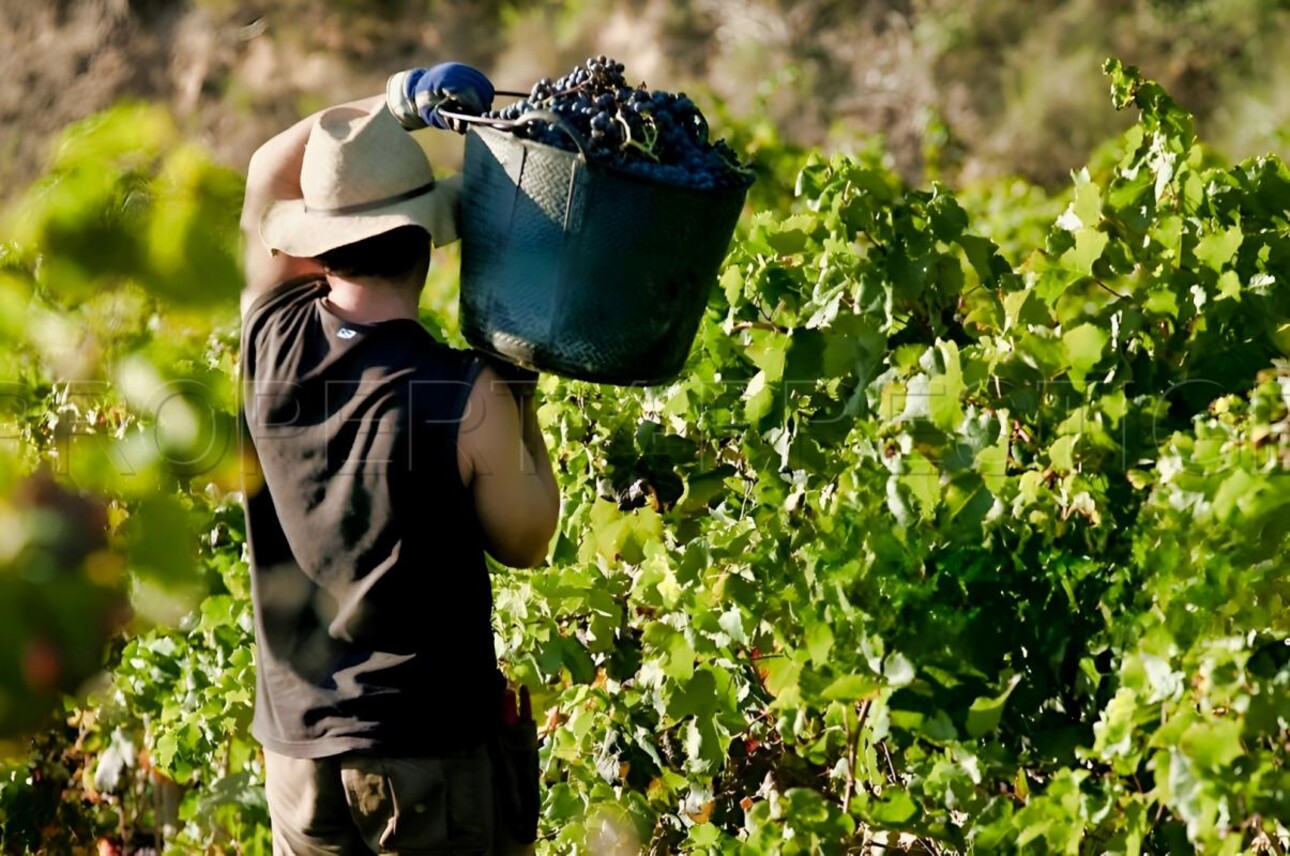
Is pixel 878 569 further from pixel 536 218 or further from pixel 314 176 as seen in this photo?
pixel 314 176

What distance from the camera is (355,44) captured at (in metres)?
19.7

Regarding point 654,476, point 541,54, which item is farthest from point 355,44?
point 654,476

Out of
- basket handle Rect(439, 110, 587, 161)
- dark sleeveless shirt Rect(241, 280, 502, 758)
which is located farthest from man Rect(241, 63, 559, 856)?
basket handle Rect(439, 110, 587, 161)

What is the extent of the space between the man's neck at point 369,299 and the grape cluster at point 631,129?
0.29 metres

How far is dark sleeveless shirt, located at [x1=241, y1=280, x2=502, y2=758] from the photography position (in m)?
2.26

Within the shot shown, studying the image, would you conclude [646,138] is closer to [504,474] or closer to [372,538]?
[504,474]

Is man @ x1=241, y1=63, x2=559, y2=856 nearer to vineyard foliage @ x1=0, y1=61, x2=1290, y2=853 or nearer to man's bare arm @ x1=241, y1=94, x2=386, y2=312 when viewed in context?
man's bare arm @ x1=241, y1=94, x2=386, y2=312

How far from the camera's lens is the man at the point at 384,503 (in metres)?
2.26

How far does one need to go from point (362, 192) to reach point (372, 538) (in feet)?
1.53

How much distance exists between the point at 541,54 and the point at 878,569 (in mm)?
16981

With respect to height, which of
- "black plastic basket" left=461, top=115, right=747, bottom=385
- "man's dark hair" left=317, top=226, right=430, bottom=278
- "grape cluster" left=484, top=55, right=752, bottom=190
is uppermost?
"grape cluster" left=484, top=55, right=752, bottom=190

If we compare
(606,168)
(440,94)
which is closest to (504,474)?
(606,168)

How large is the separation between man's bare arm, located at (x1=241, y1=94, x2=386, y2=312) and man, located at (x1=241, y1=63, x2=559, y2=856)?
0.30 ft

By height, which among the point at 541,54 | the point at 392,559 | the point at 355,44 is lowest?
the point at 355,44
